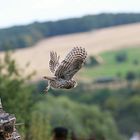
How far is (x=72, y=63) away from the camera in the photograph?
521 centimetres

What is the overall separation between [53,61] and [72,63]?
1.24ft

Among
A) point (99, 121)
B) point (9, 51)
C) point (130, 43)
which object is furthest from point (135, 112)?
point (9, 51)

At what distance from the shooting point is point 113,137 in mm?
60188

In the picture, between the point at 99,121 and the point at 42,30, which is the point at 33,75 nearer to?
the point at 42,30

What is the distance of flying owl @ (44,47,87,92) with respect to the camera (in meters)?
5.19

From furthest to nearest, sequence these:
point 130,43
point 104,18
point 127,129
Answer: point 127,129 → point 130,43 → point 104,18

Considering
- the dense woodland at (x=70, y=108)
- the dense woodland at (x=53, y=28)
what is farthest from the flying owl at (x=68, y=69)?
the dense woodland at (x=53, y=28)

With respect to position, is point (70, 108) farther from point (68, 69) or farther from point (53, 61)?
point (68, 69)

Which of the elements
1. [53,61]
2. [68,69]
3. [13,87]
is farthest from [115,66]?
[68,69]

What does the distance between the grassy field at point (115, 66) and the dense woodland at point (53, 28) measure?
61.2ft

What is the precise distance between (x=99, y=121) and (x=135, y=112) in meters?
19.4

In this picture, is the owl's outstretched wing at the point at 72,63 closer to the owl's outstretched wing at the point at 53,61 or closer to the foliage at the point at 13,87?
the owl's outstretched wing at the point at 53,61

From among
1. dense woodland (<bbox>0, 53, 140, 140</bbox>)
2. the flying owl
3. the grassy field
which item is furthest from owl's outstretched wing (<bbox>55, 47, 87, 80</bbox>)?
the grassy field

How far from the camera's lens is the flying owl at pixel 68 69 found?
519cm
